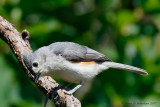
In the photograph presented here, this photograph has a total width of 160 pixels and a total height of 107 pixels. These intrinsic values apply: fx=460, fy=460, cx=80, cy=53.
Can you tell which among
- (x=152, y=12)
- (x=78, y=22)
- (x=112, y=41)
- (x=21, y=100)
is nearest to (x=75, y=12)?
(x=78, y=22)

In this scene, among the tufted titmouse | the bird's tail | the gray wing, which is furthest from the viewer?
the bird's tail

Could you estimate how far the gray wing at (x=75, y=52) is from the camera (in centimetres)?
479

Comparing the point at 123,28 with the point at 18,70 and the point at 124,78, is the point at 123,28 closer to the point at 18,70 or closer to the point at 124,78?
the point at 124,78

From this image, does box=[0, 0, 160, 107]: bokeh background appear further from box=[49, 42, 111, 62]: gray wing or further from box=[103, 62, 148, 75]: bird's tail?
box=[49, 42, 111, 62]: gray wing

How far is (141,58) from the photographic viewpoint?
5.23 m

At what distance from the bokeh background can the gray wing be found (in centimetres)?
41

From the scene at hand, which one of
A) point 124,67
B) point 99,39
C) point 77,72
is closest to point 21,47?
point 77,72

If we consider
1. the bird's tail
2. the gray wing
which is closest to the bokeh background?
the bird's tail

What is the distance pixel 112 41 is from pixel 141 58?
1.84 feet

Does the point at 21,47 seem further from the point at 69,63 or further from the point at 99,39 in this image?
the point at 99,39

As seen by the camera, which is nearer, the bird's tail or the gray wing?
the gray wing

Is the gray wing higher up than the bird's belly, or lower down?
higher up

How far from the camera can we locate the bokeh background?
5.18 meters

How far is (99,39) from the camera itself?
18.4ft
